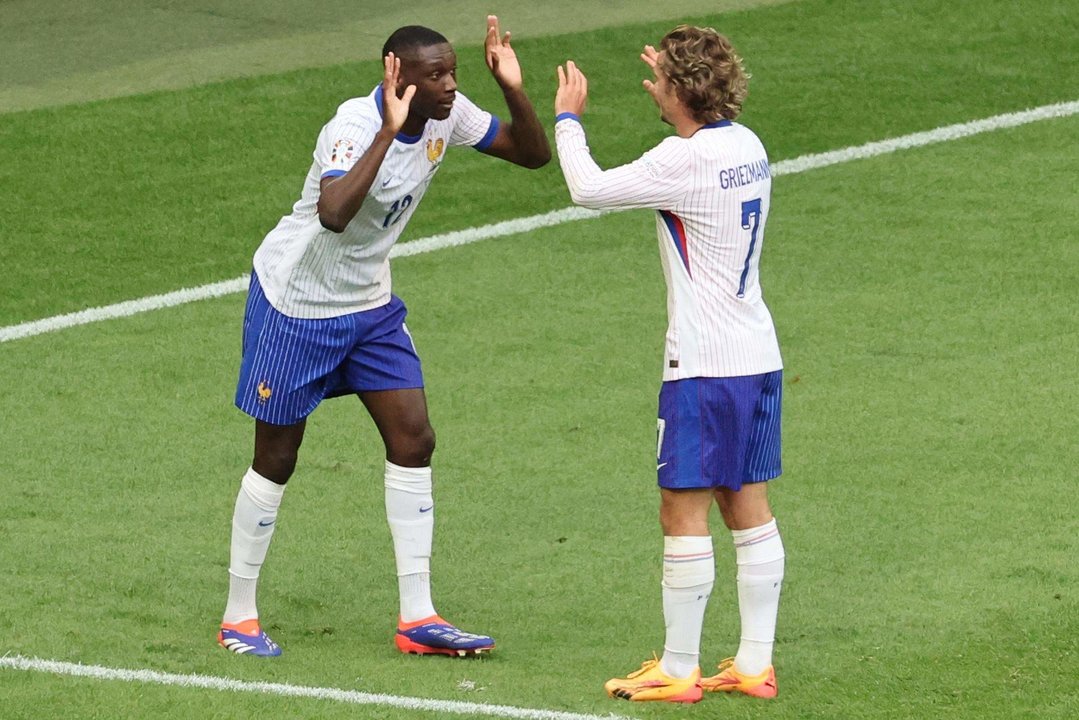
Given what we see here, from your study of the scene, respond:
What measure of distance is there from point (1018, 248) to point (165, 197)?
17.0 feet

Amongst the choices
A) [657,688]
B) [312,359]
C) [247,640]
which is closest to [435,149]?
[312,359]

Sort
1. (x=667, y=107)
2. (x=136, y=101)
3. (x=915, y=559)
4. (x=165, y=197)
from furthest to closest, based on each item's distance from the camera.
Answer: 1. (x=136, y=101)
2. (x=165, y=197)
3. (x=915, y=559)
4. (x=667, y=107)

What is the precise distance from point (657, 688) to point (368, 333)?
1443mm

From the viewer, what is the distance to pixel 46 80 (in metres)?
14.0

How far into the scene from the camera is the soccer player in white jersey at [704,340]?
17.7ft

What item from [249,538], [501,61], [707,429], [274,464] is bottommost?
[249,538]

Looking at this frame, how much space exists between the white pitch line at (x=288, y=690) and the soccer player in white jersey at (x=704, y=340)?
32cm

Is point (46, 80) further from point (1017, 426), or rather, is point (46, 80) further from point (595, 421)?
point (1017, 426)

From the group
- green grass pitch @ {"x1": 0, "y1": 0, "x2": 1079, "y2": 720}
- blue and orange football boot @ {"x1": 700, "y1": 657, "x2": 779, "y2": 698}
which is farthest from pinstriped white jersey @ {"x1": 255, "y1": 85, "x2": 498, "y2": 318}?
blue and orange football boot @ {"x1": 700, "y1": 657, "x2": 779, "y2": 698}

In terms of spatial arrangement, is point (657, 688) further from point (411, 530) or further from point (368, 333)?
point (368, 333)

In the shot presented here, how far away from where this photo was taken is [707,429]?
216 inches

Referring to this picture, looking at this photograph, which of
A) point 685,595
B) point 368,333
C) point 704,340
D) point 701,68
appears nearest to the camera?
point 701,68

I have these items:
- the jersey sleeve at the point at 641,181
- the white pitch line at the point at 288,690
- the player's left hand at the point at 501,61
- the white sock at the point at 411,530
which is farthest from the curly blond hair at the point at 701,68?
the white pitch line at the point at 288,690

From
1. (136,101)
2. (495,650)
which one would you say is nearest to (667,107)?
(495,650)
